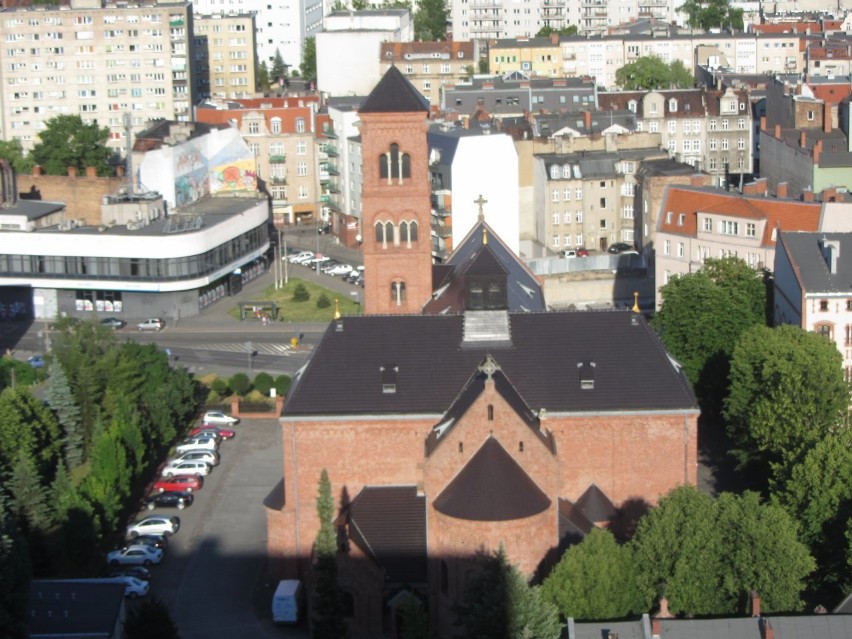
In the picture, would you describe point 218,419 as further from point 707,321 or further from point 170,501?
point 707,321

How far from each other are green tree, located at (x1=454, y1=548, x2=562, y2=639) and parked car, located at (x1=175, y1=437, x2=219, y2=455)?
123ft

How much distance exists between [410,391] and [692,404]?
1275 cm

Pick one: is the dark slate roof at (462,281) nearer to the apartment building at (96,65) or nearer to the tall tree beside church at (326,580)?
the tall tree beside church at (326,580)

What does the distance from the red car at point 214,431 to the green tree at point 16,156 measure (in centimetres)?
7157

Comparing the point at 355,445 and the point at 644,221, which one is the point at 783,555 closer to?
the point at 355,445

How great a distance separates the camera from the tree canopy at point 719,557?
6600 centimetres

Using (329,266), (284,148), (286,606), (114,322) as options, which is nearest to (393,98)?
(286,606)

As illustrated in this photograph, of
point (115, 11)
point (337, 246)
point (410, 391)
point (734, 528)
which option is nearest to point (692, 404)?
point (734, 528)

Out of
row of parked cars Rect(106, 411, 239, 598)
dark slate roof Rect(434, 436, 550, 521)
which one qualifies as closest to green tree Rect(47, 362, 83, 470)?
row of parked cars Rect(106, 411, 239, 598)

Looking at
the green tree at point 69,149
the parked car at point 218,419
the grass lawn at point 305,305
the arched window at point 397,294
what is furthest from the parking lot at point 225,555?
the green tree at point 69,149

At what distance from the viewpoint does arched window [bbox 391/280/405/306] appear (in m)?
95.2

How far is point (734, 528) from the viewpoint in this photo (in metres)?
67.8

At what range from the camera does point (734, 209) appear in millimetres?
114688

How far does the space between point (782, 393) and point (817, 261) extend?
15.6m
